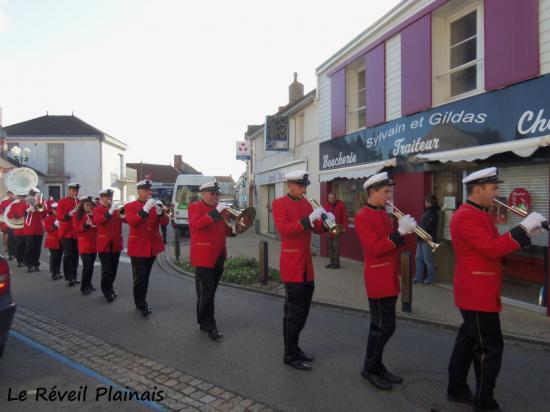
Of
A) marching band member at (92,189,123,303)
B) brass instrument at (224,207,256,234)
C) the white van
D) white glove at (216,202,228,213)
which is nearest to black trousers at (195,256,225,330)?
brass instrument at (224,207,256,234)

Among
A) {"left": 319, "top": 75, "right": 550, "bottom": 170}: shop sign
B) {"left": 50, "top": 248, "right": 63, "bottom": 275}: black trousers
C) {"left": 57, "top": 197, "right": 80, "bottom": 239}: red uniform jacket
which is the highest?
{"left": 319, "top": 75, "right": 550, "bottom": 170}: shop sign

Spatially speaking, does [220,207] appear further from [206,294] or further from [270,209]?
[270,209]

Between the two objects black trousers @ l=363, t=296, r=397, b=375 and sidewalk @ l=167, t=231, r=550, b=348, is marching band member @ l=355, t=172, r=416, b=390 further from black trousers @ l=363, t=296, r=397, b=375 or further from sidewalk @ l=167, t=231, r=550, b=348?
sidewalk @ l=167, t=231, r=550, b=348

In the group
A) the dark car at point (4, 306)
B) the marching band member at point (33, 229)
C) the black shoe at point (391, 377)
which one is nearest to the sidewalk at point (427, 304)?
the black shoe at point (391, 377)

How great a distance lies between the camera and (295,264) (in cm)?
448

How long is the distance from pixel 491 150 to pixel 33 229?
389 inches

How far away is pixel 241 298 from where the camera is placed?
7805mm

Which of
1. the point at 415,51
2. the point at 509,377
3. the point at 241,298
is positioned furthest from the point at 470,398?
the point at 415,51

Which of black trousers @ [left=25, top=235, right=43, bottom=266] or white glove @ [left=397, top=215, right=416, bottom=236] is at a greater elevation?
white glove @ [left=397, top=215, right=416, bottom=236]

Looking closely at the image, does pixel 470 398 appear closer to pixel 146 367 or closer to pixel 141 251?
pixel 146 367

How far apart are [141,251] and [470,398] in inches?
185

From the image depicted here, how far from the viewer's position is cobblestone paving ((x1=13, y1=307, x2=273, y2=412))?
3.77 meters

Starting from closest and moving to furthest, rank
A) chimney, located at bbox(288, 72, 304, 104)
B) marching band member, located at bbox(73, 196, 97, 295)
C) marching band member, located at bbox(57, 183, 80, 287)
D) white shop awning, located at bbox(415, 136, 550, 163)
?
1. white shop awning, located at bbox(415, 136, 550, 163)
2. marching band member, located at bbox(73, 196, 97, 295)
3. marching band member, located at bbox(57, 183, 80, 287)
4. chimney, located at bbox(288, 72, 304, 104)

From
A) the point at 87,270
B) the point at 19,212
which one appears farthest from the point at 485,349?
the point at 19,212
